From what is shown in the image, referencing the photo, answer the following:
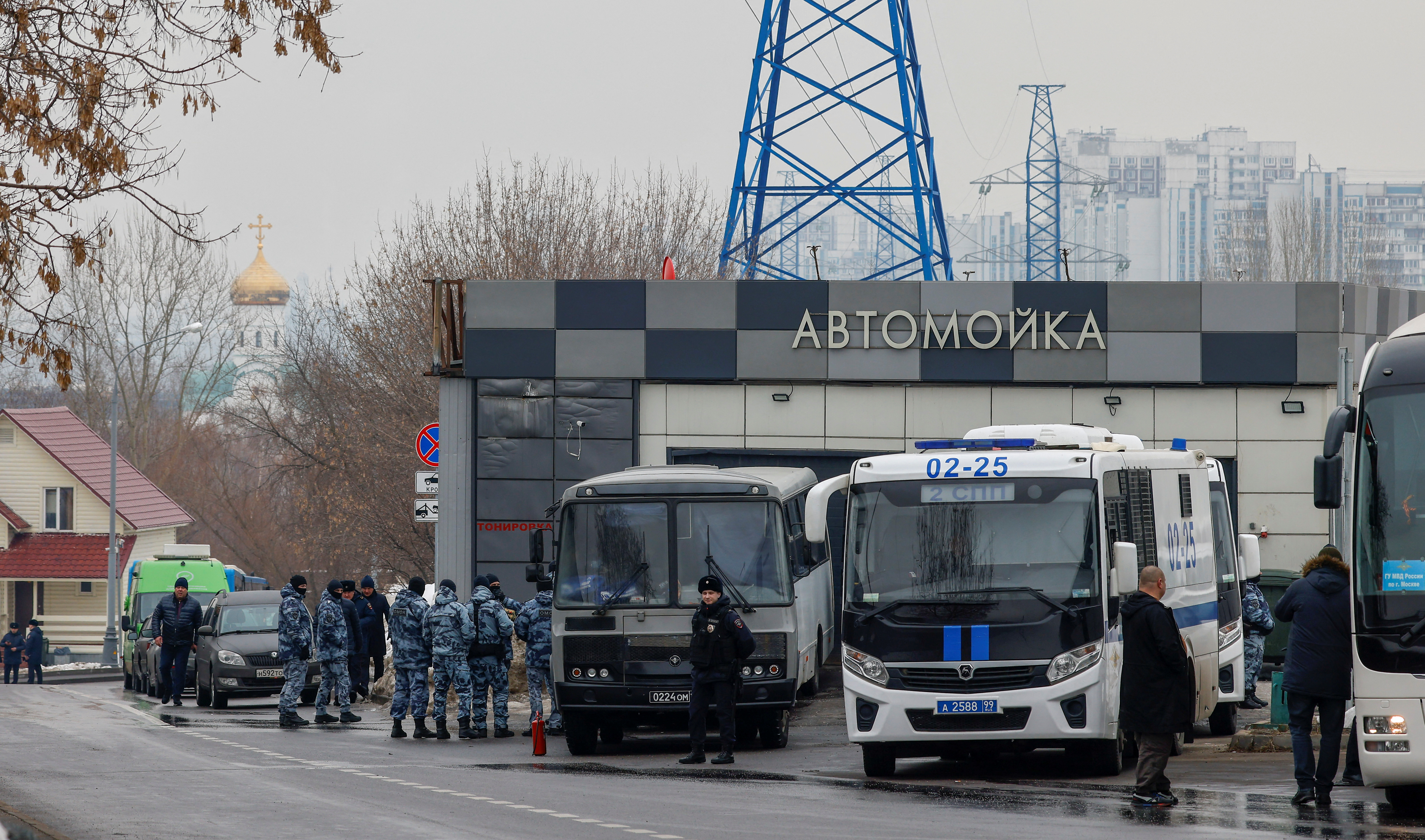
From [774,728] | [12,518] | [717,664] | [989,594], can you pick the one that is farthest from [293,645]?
[12,518]

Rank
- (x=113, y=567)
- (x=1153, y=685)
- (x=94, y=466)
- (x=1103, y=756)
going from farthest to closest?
(x=94, y=466) → (x=113, y=567) → (x=1103, y=756) → (x=1153, y=685)

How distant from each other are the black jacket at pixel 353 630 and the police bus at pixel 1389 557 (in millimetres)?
13736

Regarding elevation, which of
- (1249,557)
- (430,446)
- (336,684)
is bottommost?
(336,684)

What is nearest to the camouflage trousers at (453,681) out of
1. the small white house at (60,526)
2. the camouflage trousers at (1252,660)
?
the camouflage trousers at (1252,660)

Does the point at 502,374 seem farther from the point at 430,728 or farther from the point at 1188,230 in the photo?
the point at 1188,230

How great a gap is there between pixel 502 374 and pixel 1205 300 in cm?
989

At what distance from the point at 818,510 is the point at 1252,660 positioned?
7.87 metres

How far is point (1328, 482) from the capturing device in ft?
33.6

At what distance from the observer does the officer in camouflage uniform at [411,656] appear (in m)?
17.7

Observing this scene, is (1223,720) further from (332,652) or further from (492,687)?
(332,652)

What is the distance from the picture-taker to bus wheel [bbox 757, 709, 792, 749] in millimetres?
16031

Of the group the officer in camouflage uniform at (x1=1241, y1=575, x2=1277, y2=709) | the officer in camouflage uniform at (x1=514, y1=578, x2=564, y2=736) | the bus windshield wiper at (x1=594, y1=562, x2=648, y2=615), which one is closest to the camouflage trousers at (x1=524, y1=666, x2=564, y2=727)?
the officer in camouflage uniform at (x1=514, y1=578, x2=564, y2=736)

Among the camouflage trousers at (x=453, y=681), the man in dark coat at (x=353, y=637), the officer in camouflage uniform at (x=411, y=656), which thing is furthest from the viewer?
the man in dark coat at (x=353, y=637)

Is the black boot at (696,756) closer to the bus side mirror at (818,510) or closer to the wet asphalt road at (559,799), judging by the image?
the wet asphalt road at (559,799)
